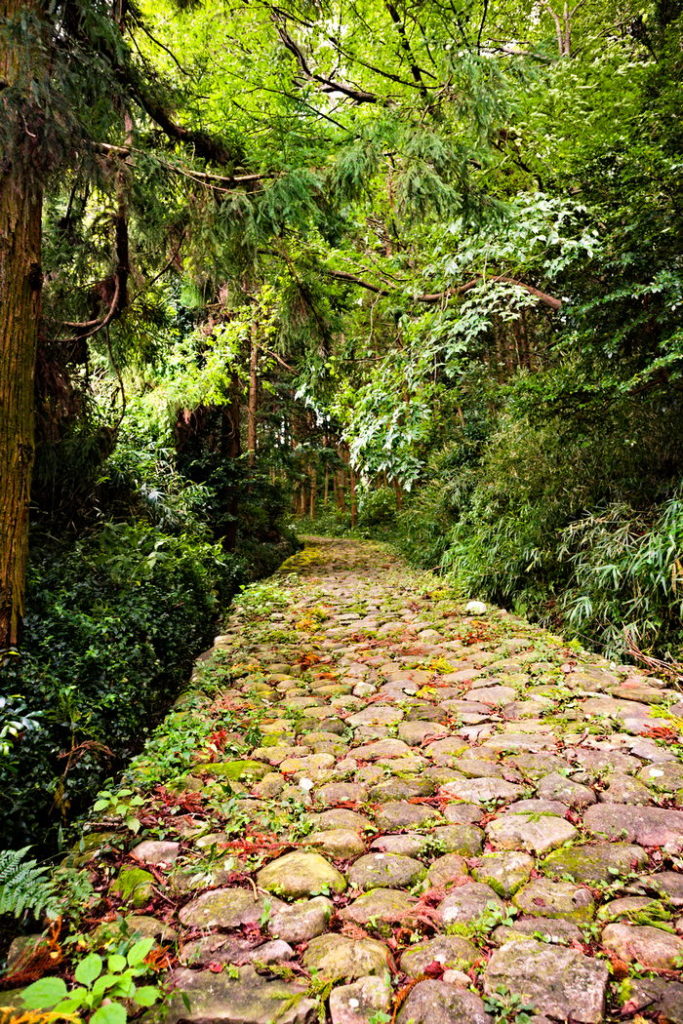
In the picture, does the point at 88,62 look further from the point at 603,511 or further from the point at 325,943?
the point at 603,511

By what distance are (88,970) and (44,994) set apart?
4.3 inches

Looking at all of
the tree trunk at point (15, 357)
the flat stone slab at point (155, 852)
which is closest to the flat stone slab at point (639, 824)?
the flat stone slab at point (155, 852)

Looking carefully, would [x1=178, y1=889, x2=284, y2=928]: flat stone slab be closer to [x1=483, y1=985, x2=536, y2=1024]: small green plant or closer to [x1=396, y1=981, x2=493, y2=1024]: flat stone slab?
[x1=396, y1=981, x2=493, y2=1024]: flat stone slab

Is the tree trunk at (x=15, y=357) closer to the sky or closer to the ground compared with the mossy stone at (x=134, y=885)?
closer to the sky

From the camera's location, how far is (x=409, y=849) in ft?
7.02

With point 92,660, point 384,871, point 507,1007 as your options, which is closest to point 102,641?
point 92,660

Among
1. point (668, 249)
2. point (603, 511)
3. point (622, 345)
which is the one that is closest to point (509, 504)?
point (603, 511)

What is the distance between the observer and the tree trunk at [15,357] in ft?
9.26

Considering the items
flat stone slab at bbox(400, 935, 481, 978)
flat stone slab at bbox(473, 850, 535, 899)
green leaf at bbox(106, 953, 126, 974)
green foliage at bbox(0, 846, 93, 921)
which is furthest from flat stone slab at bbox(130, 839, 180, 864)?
flat stone slab at bbox(473, 850, 535, 899)

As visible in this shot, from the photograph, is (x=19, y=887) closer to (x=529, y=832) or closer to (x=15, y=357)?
(x=529, y=832)

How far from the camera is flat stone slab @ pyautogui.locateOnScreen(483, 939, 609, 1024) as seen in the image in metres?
1.38

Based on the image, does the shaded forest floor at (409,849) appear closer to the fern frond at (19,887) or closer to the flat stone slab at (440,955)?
Result: the flat stone slab at (440,955)

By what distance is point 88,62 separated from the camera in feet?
10.3

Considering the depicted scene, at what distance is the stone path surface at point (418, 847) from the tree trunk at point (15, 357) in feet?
3.89
